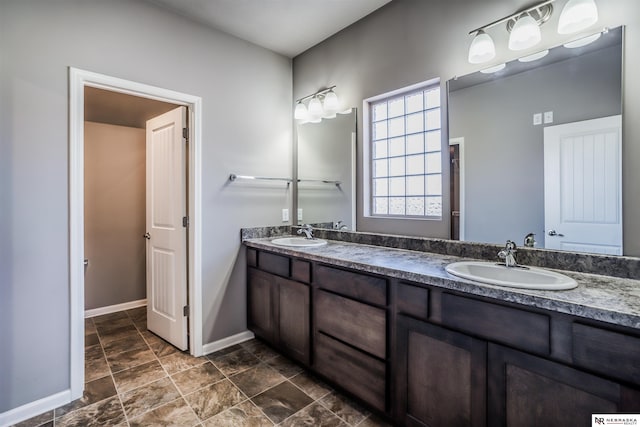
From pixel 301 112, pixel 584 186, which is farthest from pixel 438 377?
pixel 301 112

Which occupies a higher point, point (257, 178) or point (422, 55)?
point (422, 55)

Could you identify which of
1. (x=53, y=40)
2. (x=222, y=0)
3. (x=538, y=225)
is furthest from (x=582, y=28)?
(x=53, y=40)

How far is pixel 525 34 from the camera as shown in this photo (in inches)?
61.1

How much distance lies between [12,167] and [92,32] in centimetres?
95

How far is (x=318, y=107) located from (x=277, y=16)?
76 cm

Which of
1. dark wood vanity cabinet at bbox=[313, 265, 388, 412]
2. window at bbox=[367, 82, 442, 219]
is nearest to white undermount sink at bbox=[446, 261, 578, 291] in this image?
dark wood vanity cabinet at bbox=[313, 265, 388, 412]

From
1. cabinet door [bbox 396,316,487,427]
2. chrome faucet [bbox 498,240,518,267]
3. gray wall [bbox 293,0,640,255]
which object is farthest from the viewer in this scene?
chrome faucet [bbox 498,240,518,267]

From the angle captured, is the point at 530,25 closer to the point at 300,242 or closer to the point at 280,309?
the point at 300,242

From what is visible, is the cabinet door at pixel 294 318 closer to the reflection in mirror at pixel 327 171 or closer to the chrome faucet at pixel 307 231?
the chrome faucet at pixel 307 231

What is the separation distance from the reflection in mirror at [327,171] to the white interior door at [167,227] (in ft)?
3.48

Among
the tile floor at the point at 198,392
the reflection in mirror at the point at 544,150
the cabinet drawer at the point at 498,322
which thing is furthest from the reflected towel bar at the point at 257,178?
the cabinet drawer at the point at 498,322

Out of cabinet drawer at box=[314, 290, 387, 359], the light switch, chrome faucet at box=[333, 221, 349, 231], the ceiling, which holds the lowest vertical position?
cabinet drawer at box=[314, 290, 387, 359]

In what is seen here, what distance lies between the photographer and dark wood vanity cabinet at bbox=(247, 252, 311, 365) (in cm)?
209

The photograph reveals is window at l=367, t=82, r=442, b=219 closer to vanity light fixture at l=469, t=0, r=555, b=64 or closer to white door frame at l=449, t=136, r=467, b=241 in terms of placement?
white door frame at l=449, t=136, r=467, b=241
